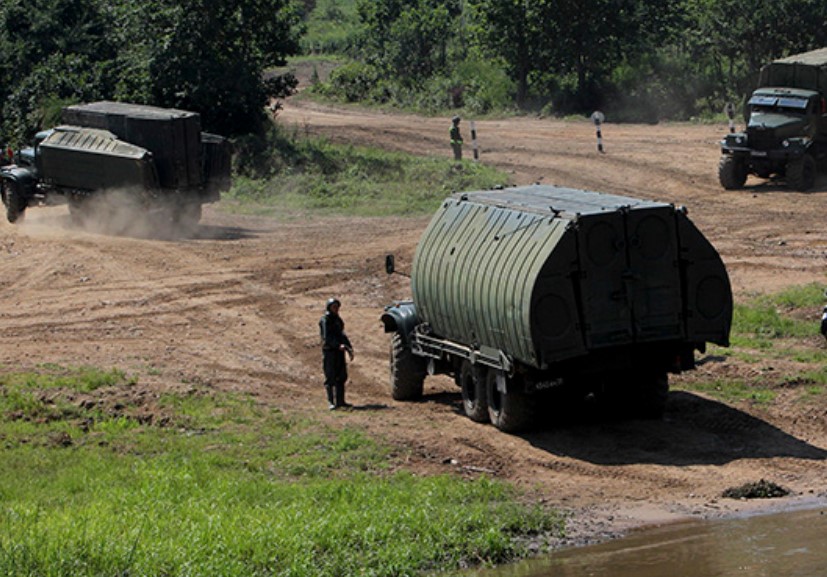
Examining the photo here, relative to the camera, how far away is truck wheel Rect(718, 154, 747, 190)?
36219mm

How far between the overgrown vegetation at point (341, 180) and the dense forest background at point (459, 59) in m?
2.60

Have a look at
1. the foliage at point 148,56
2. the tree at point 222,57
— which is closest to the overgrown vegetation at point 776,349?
the tree at point 222,57

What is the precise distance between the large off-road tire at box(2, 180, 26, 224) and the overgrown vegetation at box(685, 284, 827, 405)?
19182 millimetres

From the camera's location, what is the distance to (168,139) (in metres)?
34.4

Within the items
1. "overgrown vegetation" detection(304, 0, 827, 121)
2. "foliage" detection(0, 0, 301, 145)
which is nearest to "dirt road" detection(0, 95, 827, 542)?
"overgrown vegetation" detection(304, 0, 827, 121)

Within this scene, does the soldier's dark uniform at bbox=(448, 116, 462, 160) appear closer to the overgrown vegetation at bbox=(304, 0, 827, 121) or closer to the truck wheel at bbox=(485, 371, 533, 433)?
the overgrown vegetation at bbox=(304, 0, 827, 121)

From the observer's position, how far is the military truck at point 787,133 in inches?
1393

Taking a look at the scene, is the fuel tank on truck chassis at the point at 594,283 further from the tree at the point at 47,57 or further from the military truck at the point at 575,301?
the tree at the point at 47,57

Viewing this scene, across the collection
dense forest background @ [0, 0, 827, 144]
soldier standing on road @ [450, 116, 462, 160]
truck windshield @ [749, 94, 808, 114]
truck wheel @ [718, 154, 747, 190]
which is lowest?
truck wheel @ [718, 154, 747, 190]

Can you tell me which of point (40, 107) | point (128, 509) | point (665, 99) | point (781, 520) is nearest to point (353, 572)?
point (128, 509)

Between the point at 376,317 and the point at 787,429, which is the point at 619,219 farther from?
the point at 376,317

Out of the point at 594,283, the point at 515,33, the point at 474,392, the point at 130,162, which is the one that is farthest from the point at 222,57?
the point at 594,283

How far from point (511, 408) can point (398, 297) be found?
10.0 meters

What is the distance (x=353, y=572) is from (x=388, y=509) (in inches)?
55.2
